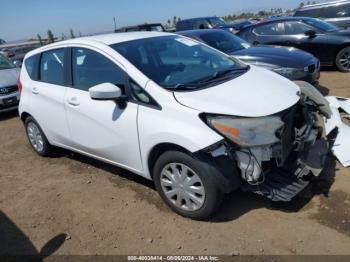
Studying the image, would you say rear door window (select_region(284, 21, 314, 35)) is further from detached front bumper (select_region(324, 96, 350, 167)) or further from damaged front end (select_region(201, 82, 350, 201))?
damaged front end (select_region(201, 82, 350, 201))

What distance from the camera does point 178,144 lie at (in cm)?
327

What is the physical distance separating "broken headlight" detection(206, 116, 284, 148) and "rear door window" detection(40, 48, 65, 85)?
228cm

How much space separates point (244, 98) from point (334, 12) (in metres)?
10.3

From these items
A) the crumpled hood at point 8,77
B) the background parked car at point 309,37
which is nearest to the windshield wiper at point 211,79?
the background parked car at point 309,37

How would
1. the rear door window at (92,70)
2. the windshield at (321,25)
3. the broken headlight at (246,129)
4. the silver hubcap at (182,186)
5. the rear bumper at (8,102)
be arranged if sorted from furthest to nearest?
1. the windshield at (321,25)
2. the rear bumper at (8,102)
3. the rear door window at (92,70)
4. the silver hubcap at (182,186)
5. the broken headlight at (246,129)

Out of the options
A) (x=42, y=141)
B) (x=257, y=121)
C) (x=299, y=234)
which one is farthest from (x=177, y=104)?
(x=42, y=141)

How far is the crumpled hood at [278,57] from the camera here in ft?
21.5

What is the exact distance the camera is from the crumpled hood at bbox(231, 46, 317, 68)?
21.5 feet

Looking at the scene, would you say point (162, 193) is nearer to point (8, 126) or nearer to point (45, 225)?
point (45, 225)

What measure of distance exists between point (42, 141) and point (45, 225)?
185 cm

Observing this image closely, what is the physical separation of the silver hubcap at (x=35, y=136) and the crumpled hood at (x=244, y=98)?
9.38 ft

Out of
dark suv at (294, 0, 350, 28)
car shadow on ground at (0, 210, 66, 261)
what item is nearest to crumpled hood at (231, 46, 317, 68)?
car shadow on ground at (0, 210, 66, 261)

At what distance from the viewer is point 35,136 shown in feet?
18.3

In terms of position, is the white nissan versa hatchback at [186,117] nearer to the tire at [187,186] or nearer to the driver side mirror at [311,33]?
the tire at [187,186]
